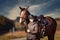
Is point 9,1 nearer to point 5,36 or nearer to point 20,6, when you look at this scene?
point 20,6

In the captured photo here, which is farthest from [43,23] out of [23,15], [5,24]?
[5,24]

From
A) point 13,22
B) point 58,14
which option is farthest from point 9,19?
point 58,14

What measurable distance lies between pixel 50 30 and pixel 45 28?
0.07 metres

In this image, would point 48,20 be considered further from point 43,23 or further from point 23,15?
point 23,15

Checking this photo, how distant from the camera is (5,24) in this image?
3457 mm

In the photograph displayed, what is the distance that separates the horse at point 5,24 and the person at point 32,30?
23 cm

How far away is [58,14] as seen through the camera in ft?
11.3

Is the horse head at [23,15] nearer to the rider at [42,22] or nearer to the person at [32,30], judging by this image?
the person at [32,30]

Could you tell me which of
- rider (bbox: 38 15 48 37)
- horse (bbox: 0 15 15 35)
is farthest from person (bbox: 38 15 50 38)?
horse (bbox: 0 15 15 35)

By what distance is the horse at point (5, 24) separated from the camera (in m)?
3.45

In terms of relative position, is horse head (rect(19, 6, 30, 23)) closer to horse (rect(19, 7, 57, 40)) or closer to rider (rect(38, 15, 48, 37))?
horse (rect(19, 7, 57, 40))

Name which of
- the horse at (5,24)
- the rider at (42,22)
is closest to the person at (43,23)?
the rider at (42,22)

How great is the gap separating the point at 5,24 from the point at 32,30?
364 millimetres

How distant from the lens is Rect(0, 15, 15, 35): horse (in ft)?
11.3
